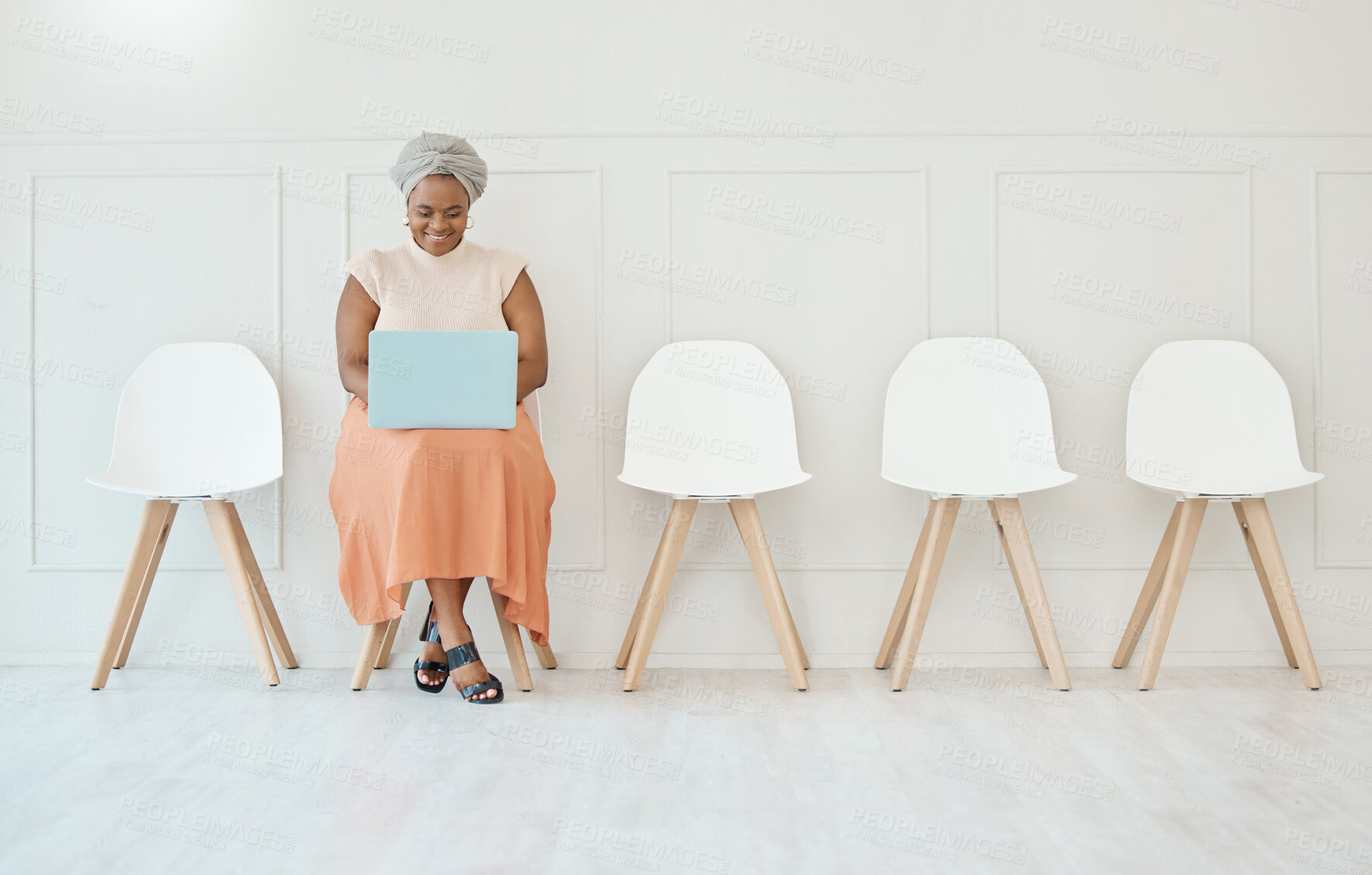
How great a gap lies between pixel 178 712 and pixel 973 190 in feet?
7.95

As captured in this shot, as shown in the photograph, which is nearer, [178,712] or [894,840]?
A: [894,840]

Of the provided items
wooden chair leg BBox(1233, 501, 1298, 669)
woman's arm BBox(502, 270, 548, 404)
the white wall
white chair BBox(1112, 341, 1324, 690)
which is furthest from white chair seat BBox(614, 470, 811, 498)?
wooden chair leg BBox(1233, 501, 1298, 669)

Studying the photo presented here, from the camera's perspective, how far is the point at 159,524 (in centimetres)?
241

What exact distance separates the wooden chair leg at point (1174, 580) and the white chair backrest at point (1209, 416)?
13cm

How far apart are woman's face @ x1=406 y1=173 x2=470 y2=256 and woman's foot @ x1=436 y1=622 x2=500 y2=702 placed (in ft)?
3.17

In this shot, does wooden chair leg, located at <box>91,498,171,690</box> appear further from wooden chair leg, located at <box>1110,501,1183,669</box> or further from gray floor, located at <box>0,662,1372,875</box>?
wooden chair leg, located at <box>1110,501,1183,669</box>

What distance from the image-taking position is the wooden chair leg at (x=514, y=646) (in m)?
2.30

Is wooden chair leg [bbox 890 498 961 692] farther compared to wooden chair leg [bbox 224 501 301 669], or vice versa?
wooden chair leg [bbox 224 501 301 669]

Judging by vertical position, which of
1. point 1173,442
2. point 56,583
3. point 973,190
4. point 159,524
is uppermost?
point 973,190

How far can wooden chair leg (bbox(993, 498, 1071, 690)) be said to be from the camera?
2334mm

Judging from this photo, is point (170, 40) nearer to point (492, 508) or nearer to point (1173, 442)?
point (492, 508)

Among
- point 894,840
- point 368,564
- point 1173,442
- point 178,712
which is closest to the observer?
point 894,840

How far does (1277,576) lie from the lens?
2375 mm

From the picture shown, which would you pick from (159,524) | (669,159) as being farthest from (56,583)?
(669,159)
